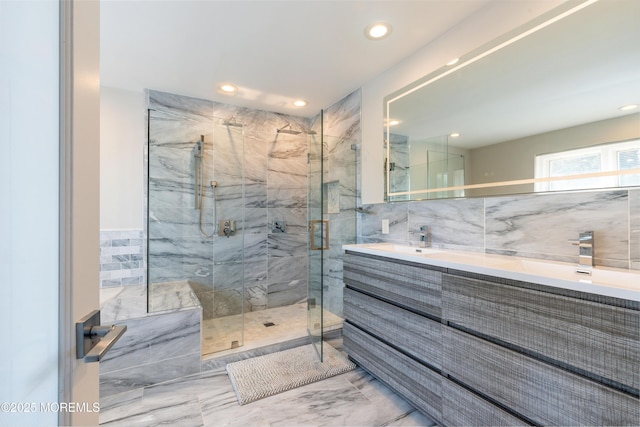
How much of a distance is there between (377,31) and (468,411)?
2276 millimetres

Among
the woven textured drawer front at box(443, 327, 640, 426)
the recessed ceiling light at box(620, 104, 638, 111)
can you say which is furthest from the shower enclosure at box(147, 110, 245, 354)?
the recessed ceiling light at box(620, 104, 638, 111)

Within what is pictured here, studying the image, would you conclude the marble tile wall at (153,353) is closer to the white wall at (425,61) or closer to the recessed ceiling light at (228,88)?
the white wall at (425,61)

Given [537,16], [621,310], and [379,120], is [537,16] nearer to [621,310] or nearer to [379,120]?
[379,120]

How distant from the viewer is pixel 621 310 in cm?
88

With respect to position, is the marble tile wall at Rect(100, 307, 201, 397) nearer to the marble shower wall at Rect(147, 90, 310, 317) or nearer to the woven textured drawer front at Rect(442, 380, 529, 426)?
the marble shower wall at Rect(147, 90, 310, 317)

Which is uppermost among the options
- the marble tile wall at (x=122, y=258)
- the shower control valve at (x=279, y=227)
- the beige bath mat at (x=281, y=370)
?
the shower control valve at (x=279, y=227)

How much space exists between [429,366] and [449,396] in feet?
0.51

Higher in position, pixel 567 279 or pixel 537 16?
pixel 537 16

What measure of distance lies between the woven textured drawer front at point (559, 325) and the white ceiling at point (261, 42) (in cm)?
165

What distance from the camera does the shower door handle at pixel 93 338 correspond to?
1.78ft

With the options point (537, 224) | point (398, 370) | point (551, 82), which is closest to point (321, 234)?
point (398, 370)

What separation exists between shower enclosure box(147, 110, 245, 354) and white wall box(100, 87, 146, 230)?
44cm

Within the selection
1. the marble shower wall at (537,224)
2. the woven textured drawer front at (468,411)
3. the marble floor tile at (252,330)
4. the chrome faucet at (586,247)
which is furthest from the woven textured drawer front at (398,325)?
the chrome faucet at (586,247)
